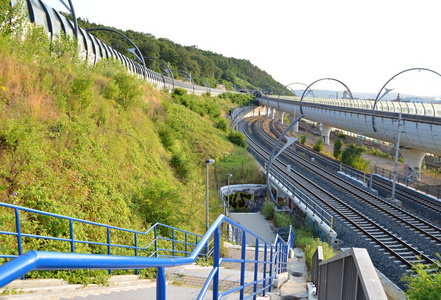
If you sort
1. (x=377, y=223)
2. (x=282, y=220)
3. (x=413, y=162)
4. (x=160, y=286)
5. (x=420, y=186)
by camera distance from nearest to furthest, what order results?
(x=160, y=286), (x=377, y=223), (x=282, y=220), (x=420, y=186), (x=413, y=162)

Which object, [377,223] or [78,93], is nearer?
[78,93]

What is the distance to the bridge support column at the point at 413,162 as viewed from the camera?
26922 mm

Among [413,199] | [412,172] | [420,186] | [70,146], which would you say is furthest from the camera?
[412,172]

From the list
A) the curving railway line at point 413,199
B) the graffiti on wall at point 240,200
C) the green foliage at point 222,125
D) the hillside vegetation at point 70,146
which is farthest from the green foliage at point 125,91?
the green foliage at point 222,125

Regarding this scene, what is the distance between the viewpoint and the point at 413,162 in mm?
27422

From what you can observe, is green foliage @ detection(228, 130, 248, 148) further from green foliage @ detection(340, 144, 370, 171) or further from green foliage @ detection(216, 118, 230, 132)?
green foliage @ detection(340, 144, 370, 171)

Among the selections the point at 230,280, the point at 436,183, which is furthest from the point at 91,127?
the point at 436,183

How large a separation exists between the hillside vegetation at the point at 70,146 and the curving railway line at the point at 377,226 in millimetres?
7728

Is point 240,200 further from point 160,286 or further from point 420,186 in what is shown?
point 160,286

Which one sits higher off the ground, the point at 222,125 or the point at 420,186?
the point at 222,125

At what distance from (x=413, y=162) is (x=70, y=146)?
2644cm

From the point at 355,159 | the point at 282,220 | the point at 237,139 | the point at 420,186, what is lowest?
the point at 282,220

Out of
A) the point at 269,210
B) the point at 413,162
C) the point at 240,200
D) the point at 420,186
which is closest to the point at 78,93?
the point at 269,210

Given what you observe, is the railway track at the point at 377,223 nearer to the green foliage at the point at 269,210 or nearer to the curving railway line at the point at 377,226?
the curving railway line at the point at 377,226
